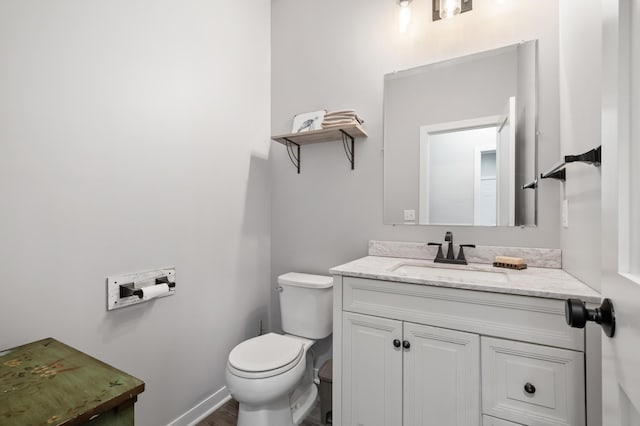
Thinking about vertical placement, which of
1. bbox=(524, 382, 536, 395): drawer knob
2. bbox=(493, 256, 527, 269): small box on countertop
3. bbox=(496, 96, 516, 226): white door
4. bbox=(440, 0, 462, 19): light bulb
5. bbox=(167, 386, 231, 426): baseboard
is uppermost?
bbox=(440, 0, 462, 19): light bulb

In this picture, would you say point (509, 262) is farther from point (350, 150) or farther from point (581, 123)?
point (350, 150)

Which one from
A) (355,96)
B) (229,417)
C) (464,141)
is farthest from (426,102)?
(229,417)

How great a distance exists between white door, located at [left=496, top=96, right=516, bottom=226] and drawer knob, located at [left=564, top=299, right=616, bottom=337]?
43.8 inches

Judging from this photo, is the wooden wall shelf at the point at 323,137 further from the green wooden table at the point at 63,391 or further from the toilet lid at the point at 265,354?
the green wooden table at the point at 63,391

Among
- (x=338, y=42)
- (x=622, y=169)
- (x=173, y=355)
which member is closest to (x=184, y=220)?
(x=173, y=355)

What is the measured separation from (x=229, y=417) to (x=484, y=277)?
1.59 m

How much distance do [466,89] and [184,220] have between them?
5.65 feet

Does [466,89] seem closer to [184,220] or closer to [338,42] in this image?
[338,42]

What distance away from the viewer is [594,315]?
56 centimetres

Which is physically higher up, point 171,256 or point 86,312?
point 171,256

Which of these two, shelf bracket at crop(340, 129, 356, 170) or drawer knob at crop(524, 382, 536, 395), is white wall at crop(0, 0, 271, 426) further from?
drawer knob at crop(524, 382, 536, 395)

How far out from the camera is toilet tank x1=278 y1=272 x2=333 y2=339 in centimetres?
181

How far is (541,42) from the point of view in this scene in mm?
1496

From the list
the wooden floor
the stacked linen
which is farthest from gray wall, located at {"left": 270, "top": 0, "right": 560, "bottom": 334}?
the wooden floor
